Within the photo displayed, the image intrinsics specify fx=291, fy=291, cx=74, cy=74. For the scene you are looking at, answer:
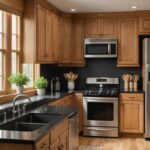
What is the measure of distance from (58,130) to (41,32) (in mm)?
2343

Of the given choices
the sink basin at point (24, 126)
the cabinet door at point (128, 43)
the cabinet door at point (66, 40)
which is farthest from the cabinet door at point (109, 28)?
the sink basin at point (24, 126)

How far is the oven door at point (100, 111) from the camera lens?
5.91 meters

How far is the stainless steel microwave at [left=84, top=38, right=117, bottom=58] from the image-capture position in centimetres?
623

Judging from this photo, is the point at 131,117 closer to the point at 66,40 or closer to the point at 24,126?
the point at 66,40

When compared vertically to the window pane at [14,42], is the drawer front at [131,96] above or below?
below

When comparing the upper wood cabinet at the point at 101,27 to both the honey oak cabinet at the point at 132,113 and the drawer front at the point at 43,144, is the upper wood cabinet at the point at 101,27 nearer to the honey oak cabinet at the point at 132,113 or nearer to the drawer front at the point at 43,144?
the honey oak cabinet at the point at 132,113

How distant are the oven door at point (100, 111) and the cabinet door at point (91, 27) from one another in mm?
1443

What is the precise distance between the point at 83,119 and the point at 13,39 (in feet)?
7.75

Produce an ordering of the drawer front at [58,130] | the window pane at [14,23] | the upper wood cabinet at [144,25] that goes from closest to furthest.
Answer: the drawer front at [58,130], the window pane at [14,23], the upper wood cabinet at [144,25]

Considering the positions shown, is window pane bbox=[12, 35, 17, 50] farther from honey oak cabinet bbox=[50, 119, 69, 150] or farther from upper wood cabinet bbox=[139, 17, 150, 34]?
upper wood cabinet bbox=[139, 17, 150, 34]

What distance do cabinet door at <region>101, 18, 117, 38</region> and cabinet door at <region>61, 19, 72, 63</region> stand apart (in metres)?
0.74

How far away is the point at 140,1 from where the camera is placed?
517cm

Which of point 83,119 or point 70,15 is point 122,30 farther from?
point 83,119

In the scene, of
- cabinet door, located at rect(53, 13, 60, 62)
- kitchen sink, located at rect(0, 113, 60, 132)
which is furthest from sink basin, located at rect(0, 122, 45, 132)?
cabinet door, located at rect(53, 13, 60, 62)
